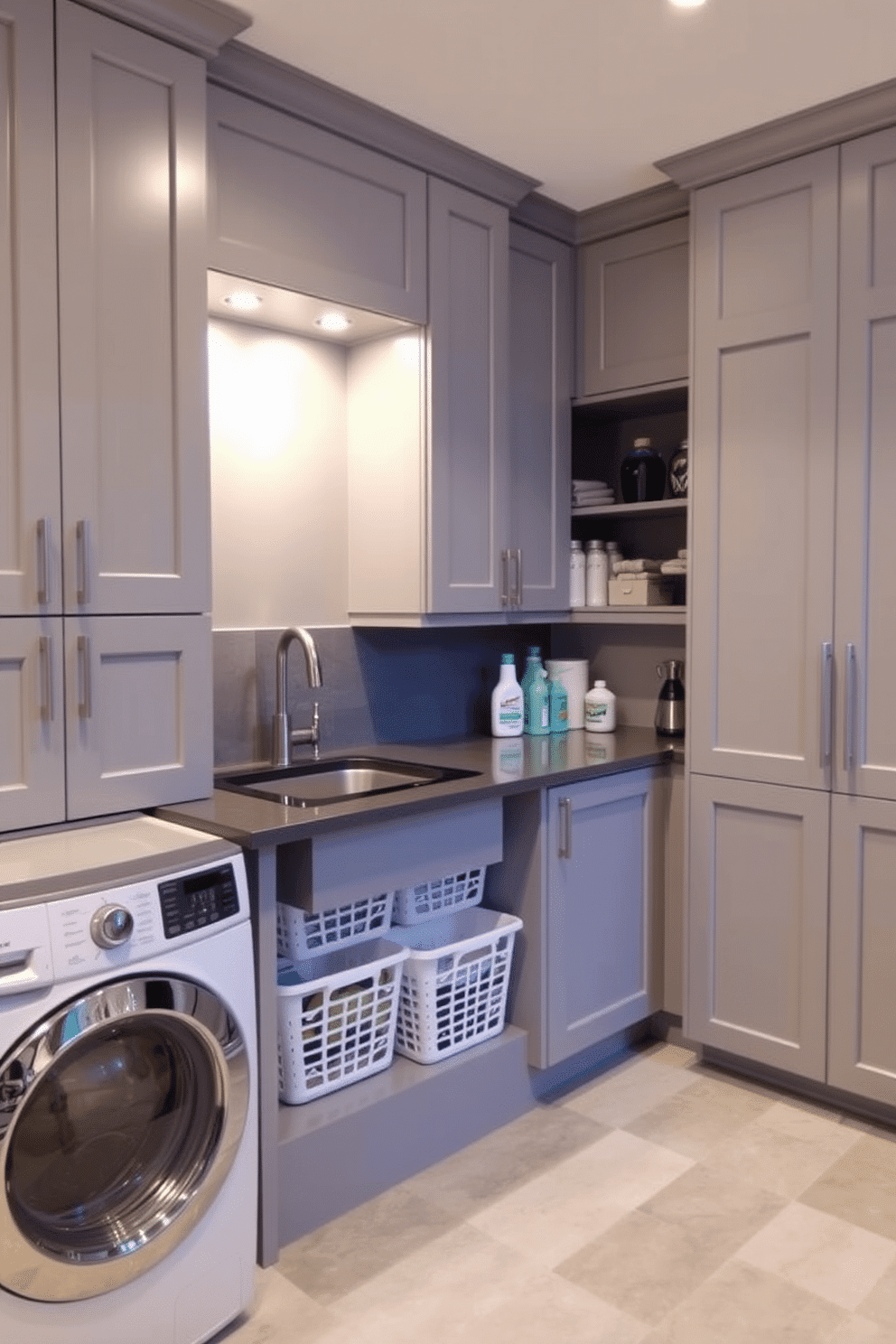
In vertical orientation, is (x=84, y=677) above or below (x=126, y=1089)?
above

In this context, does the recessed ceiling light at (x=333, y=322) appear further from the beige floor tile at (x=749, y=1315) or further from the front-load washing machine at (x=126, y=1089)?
the beige floor tile at (x=749, y=1315)

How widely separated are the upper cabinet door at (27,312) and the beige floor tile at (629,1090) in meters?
1.82

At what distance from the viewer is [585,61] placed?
2.26 m

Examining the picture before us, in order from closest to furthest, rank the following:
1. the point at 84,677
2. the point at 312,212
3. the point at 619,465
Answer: the point at 84,677 → the point at 312,212 → the point at 619,465

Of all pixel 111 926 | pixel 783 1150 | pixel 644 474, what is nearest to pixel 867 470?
pixel 644 474

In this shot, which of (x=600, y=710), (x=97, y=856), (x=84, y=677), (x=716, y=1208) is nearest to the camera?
(x=97, y=856)

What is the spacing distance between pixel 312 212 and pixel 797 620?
1.53m

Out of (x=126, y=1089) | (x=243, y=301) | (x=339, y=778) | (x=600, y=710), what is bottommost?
(x=126, y=1089)

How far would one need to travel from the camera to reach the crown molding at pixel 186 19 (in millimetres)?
1950

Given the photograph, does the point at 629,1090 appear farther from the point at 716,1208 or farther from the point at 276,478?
the point at 276,478

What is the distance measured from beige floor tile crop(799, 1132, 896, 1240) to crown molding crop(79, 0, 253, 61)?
2712mm

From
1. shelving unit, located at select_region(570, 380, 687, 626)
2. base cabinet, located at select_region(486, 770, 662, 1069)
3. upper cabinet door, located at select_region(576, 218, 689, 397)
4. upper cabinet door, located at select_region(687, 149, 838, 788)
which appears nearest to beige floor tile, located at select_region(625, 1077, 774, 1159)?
base cabinet, located at select_region(486, 770, 662, 1069)

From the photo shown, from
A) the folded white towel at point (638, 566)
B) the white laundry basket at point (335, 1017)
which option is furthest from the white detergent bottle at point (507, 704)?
the white laundry basket at point (335, 1017)

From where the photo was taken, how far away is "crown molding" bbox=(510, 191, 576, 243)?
119 inches
